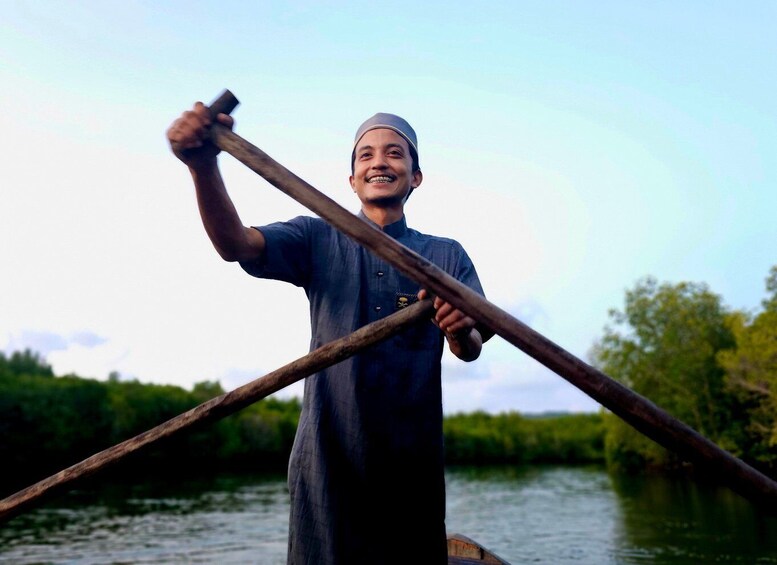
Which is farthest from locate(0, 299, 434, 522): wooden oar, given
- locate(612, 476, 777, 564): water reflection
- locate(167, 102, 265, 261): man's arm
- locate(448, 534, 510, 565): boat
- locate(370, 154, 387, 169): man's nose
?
locate(612, 476, 777, 564): water reflection

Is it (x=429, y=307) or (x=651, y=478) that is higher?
(x=429, y=307)

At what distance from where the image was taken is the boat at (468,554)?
4.11 meters

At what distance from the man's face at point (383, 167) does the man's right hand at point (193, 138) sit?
0.57 metres

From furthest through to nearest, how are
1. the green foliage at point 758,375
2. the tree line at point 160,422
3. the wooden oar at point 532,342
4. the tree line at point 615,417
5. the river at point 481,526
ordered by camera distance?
the tree line at point 160,422 < the tree line at point 615,417 < the green foliage at point 758,375 < the river at point 481,526 < the wooden oar at point 532,342

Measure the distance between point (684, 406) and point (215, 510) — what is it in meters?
20.6

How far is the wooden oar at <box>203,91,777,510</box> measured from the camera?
218cm

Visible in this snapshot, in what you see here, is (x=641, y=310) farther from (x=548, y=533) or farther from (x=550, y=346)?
(x=550, y=346)

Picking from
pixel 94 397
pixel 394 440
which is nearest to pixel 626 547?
pixel 394 440

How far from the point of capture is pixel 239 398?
2.48m

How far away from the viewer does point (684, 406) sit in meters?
32.2

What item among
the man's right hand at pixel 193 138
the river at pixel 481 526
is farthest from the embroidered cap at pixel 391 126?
the river at pixel 481 526

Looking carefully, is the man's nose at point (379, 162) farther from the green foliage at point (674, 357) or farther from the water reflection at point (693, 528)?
the green foliage at point (674, 357)

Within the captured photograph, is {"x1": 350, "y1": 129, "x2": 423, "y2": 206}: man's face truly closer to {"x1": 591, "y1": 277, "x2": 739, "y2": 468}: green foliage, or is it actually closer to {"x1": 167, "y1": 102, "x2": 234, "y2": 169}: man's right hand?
{"x1": 167, "y1": 102, "x2": 234, "y2": 169}: man's right hand

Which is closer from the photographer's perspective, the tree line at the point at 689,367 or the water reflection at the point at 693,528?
the water reflection at the point at 693,528
